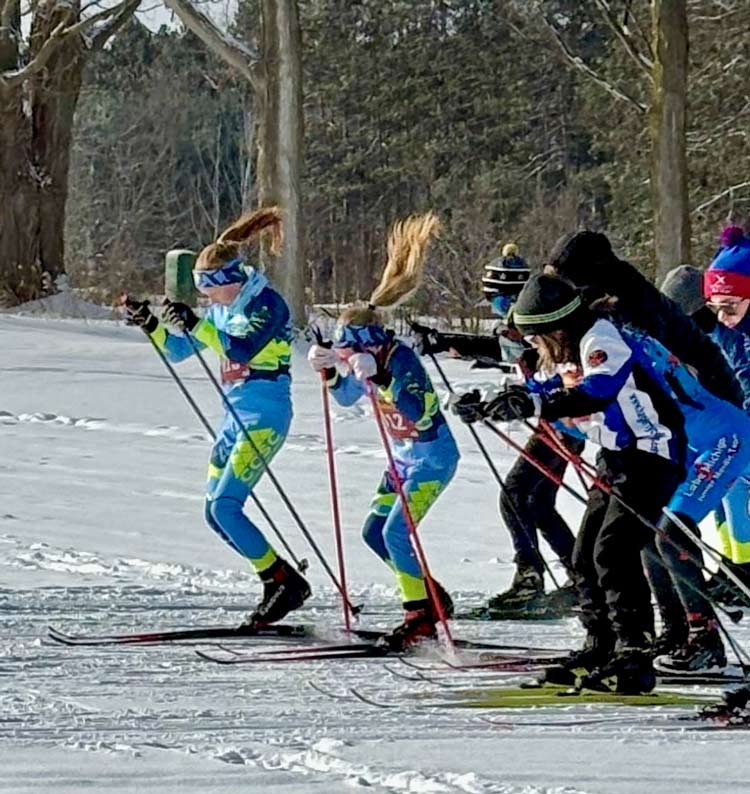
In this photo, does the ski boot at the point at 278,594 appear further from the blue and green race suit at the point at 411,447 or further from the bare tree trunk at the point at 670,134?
the bare tree trunk at the point at 670,134

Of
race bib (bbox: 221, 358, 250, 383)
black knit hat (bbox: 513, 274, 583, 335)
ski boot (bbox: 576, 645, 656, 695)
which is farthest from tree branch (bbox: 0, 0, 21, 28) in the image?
ski boot (bbox: 576, 645, 656, 695)

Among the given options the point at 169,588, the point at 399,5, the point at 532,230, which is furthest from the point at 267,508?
the point at 399,5

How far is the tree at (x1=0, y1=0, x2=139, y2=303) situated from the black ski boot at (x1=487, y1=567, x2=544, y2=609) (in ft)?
55.3

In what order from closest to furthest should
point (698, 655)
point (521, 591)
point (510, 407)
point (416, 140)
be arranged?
point (510, 407) → point (698, 655) → point (521, 591) → point (416, 140)

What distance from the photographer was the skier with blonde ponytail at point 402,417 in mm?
7426

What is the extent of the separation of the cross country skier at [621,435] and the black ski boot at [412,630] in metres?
1.28

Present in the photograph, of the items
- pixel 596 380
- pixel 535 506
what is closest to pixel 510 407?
pixel 596 380

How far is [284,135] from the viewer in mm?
21109

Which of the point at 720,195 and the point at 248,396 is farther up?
the point at 720,195

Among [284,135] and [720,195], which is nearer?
[284,135]

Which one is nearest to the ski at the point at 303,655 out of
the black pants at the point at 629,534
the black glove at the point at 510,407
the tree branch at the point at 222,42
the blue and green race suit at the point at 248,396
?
the blue and green race suit at the point at 248,396

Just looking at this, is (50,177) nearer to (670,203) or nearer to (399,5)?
(670,203)

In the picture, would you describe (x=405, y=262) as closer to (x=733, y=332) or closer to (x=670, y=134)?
(x=733, y=332)

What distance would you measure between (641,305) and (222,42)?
16.1 m
